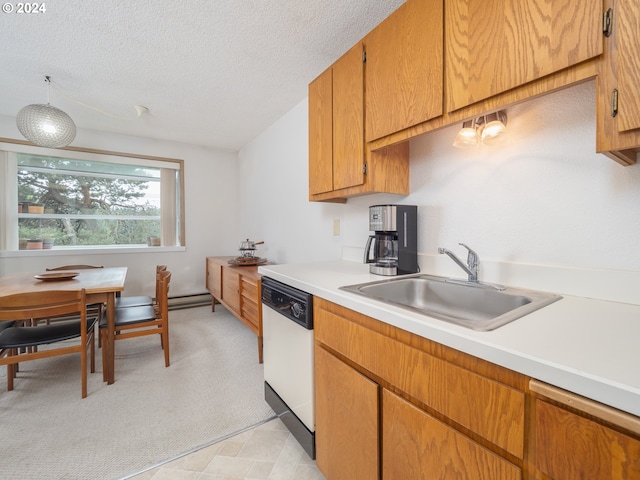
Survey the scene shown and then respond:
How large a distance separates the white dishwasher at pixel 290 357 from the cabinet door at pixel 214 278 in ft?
6.25

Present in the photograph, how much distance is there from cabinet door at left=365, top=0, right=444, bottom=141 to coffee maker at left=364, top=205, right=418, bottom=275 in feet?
1.30

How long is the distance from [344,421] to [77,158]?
4224 millimetres

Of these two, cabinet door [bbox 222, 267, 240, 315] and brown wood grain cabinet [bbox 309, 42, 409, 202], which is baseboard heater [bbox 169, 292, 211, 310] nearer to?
cabinet door [bbox 222, 267, 240, 315]

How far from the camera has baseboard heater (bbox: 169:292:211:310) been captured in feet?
12.5

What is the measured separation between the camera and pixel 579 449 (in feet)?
1.57

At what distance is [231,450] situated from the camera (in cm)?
142

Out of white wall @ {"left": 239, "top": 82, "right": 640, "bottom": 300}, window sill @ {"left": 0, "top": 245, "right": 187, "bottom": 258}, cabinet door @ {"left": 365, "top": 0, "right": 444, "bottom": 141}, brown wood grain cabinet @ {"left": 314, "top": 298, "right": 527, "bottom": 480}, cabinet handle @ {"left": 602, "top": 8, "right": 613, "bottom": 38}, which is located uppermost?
cabinet door @ {"left": 365, "top": 0, "right": 444, "bottom": 141}

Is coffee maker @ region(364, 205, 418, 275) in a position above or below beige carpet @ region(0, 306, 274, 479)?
above

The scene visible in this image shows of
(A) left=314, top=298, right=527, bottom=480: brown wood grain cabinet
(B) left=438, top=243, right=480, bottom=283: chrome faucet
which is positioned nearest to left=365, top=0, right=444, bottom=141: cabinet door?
(B) left=438, top=243, right=480, bottom=283: chrome faucet

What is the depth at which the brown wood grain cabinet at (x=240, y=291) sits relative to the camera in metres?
2.33

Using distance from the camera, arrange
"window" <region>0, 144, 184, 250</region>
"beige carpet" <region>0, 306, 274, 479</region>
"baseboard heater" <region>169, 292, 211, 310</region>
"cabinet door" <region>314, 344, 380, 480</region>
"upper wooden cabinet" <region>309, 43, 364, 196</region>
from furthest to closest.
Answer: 1. "baseboard heater" <region>169, 292, 211, 310</region>
2. "window" <region>0, 144, 184, 250</region>
3. "upper wooden cabinet" <region>309, 43, 364, 196</region>
4. "beige carpet" <region>0, 306, 274, 479</region>
5. "cabinet door" <region>314, 344, 380, 480</region>

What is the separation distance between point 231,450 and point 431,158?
6.11 feet

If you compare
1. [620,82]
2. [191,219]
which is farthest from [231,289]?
[620,82]

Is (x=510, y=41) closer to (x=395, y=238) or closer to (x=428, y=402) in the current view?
(x=395, y=238)
